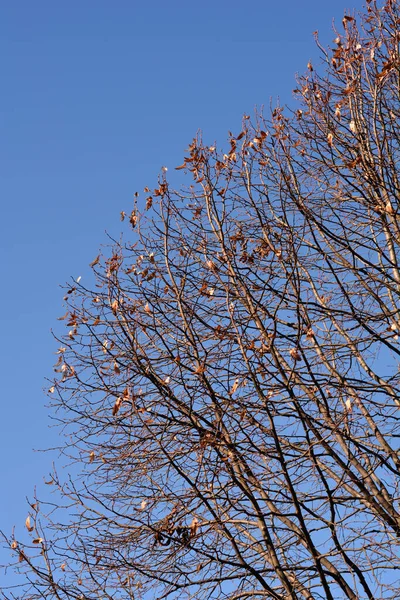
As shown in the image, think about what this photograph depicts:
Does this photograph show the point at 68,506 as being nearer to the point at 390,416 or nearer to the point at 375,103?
the point at 390,416

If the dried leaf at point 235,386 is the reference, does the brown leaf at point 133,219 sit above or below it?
above

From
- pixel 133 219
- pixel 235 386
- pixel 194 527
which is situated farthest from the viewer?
pixel 133 219

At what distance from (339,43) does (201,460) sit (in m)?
4.93

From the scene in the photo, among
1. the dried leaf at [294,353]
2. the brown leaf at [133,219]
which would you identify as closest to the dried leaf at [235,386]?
the dried leaf at [294,353]

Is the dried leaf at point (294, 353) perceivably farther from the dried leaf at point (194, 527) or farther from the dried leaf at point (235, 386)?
the dried leaf at point (194, 527)

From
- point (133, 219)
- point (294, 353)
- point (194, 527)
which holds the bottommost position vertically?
point (194, 527)

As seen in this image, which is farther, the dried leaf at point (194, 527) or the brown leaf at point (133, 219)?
the brown leaf at point (133, 219)

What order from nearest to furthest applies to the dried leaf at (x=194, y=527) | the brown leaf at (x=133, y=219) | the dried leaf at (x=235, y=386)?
the dried leaf at (x=194, y=527), the dried leaf at (x=235, y=386), the brown leaf at (x=133, y=219)

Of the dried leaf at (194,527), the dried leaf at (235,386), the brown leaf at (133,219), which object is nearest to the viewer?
the dried leaf at (194,527)

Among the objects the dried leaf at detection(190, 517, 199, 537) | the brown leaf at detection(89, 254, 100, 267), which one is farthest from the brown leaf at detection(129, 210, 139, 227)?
the dried leaf at detection(190, 517, 199, 537)

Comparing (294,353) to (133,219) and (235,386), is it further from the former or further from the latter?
(133,219)

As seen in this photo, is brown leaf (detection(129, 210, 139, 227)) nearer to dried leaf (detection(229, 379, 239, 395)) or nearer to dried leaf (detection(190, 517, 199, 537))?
dried leaf (detection(229, 379, 239, 395))

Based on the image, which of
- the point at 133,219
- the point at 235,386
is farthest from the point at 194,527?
the point at 133,219

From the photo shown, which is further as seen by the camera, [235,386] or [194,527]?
[235,386]
